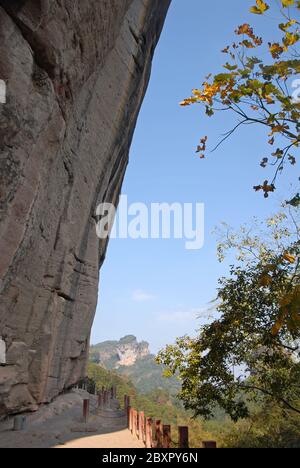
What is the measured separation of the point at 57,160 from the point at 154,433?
22.5ft

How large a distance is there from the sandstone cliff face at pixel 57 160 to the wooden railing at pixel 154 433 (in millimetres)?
2752

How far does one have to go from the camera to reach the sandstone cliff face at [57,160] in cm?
700

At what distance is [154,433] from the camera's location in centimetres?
709

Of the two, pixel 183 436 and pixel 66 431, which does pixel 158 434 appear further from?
pixel 66 431

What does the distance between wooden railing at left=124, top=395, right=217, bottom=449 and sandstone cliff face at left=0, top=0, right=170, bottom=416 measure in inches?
108

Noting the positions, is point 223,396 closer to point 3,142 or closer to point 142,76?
→ point 3,142

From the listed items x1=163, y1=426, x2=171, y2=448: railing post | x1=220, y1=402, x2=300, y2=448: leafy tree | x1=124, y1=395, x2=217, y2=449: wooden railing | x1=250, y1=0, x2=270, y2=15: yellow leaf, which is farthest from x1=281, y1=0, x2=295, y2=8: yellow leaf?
x1=220, y1=402, x2=300, y2=448: leafy tree

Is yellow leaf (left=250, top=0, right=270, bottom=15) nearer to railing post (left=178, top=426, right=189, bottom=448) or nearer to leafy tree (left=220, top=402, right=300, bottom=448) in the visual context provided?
railing post (left=178, top=426, right=189, bottom=448)

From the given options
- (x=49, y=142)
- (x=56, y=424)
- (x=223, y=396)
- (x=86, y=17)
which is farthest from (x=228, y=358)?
(x=86, y=17)

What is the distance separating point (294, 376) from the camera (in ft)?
37.3

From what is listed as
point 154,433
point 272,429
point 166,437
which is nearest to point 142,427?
point 154,433

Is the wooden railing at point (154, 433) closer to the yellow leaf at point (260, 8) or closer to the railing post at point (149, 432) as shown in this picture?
the railing post at point (149, 432)

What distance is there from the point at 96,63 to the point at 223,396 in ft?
33.2
